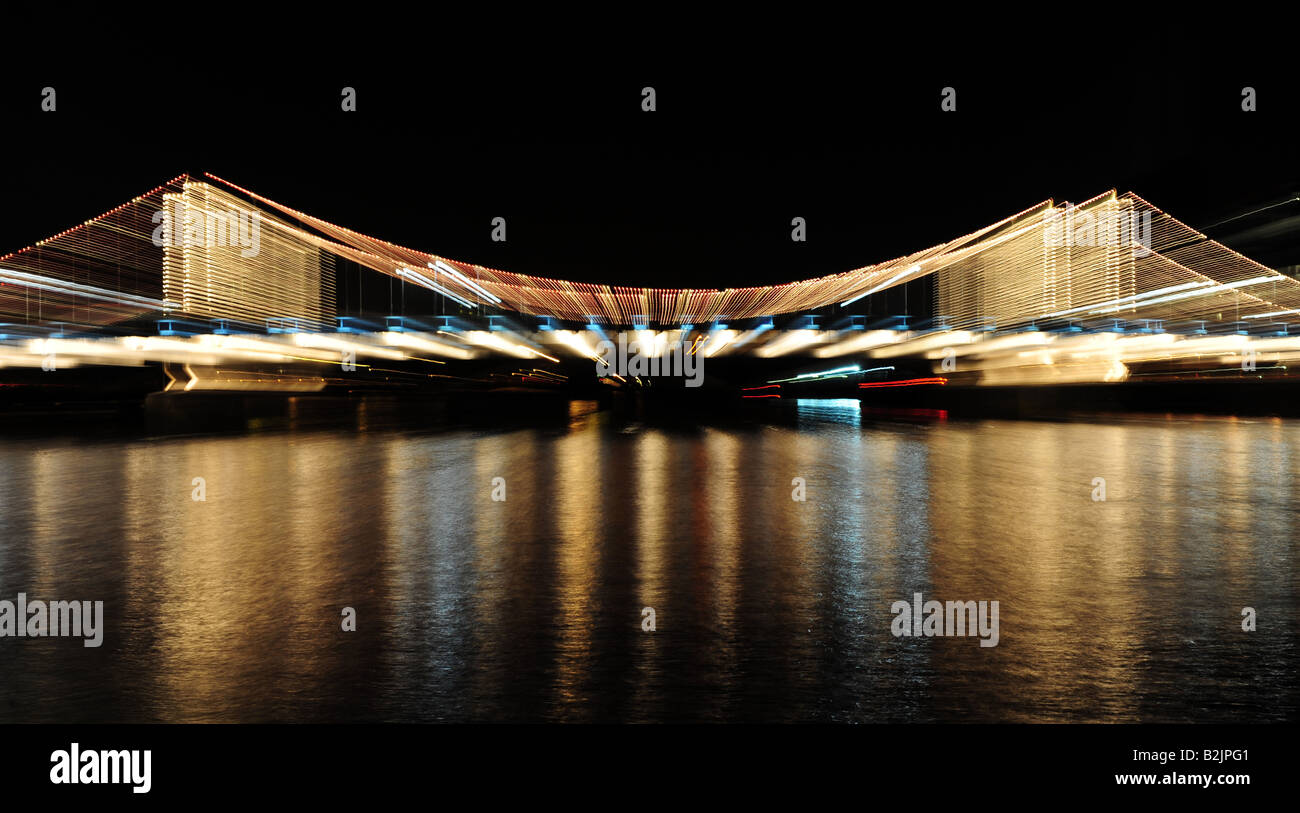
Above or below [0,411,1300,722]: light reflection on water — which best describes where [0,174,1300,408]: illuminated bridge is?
above

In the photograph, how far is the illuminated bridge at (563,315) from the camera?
2792cm

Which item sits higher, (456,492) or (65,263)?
(65,263)

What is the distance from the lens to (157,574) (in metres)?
5.75

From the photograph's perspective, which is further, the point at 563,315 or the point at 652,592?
the point at 563,315

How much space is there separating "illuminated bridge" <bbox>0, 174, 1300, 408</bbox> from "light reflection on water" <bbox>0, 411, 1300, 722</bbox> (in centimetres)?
1734

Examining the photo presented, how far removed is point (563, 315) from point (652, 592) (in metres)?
30.0

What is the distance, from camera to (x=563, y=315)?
34719 mm

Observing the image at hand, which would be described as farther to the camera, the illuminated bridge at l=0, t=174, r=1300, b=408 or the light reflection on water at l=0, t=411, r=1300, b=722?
the illuminated bridge at l=0, t=174, r=1300, b=408

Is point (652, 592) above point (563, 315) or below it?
below

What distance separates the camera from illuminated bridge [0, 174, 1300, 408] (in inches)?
1099

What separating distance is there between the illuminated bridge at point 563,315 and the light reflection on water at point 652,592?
17.3 meters
